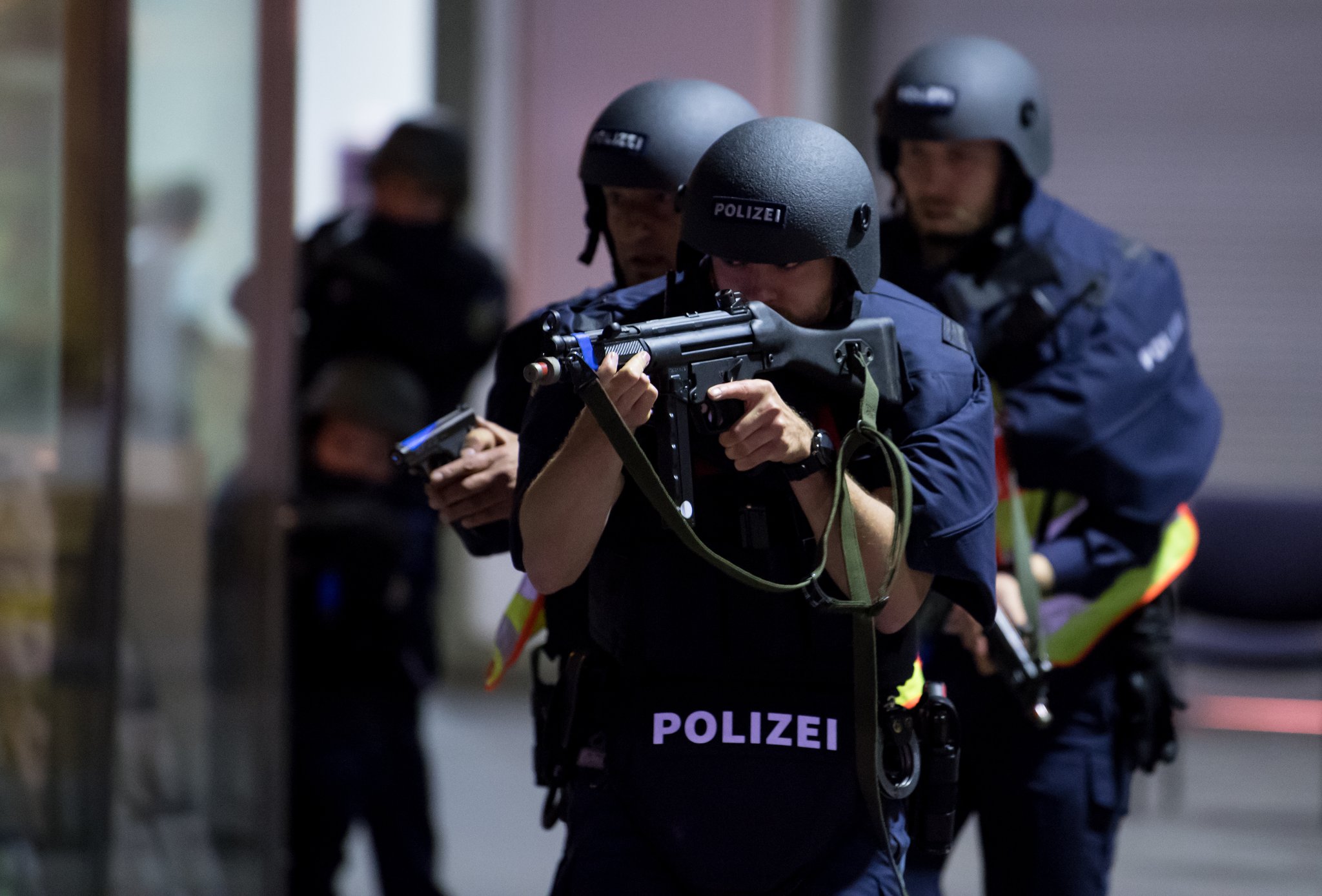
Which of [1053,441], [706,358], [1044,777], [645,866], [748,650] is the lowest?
[1044,777]

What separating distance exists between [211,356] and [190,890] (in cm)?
114

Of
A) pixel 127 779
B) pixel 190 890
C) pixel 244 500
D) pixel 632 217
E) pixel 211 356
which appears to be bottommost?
pixel 190 890

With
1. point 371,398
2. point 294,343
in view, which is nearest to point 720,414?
point 294,343

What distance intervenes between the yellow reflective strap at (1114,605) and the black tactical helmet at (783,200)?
0.96 metres

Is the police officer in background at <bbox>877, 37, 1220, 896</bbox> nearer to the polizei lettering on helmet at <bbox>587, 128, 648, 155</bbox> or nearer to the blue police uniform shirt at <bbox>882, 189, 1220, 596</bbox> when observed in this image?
the blue police uniform shirt at <bbox>882, 189, 1220, 596</bbox>

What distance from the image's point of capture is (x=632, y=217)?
237 centimetres

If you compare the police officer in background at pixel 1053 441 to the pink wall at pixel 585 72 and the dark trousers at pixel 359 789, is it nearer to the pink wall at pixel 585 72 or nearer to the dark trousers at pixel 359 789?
the dark trousers at pixel 359 789

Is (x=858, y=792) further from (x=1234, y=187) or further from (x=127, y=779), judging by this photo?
(x=1234, y=187)

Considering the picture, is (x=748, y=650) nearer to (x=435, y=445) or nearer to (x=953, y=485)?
(x=953, y=485)

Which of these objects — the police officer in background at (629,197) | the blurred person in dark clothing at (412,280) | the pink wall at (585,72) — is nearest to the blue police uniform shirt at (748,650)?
the police officer in background at (629,197)

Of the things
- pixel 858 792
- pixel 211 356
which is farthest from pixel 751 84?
pixel 858 792

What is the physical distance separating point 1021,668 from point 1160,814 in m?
2.93

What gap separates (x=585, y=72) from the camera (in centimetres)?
635

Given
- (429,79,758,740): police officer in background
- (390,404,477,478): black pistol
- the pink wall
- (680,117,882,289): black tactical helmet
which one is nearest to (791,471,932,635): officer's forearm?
(680,117,882,289): black tactical helmet
